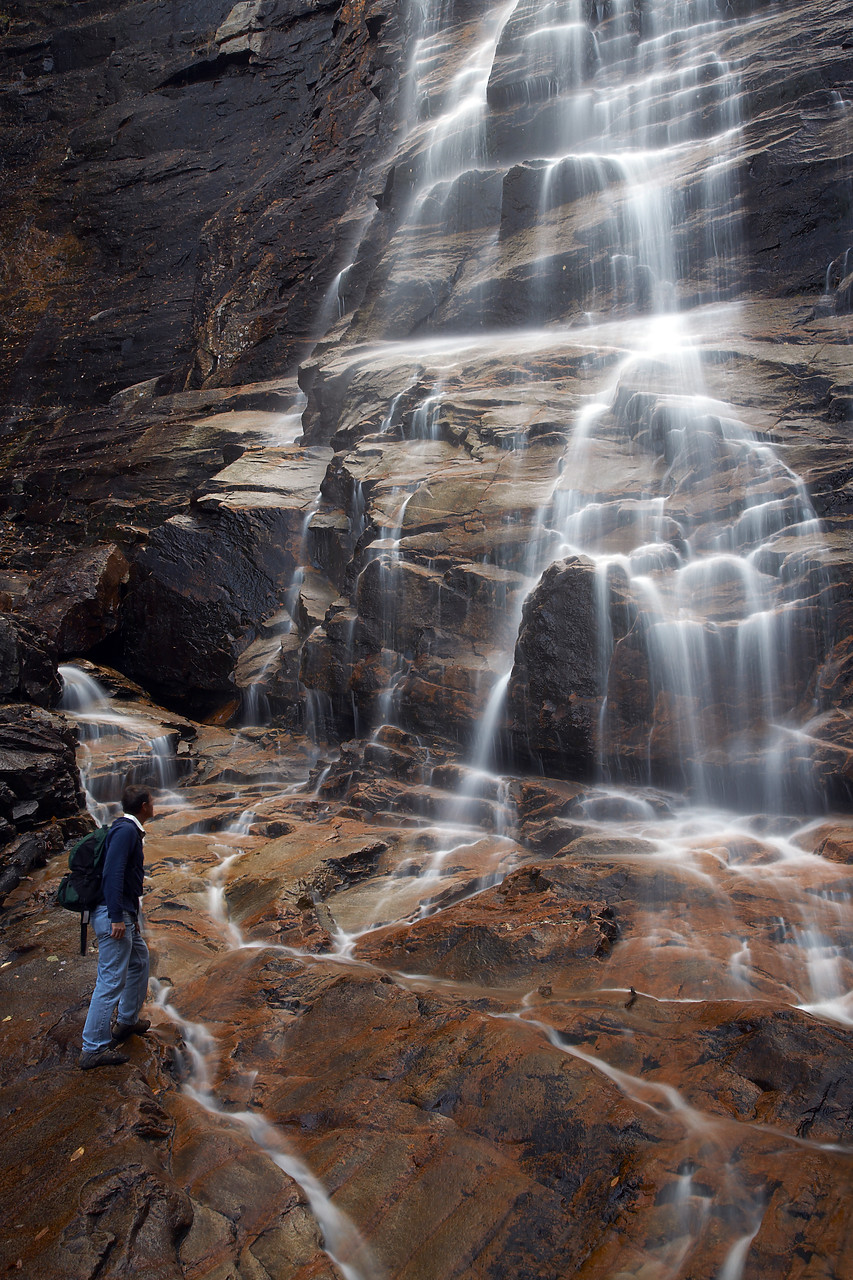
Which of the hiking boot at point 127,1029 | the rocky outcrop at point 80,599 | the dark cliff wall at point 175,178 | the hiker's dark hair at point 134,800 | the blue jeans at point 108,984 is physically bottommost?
the hiking boot at point 127,1029

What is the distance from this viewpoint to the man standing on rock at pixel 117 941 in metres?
5.05

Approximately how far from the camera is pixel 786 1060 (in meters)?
4.46

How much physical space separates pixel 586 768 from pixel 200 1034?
5.99 meters

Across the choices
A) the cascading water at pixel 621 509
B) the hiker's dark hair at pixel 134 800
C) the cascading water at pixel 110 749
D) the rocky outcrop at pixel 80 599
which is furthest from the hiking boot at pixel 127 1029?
the rocky outcrop at pixel 80 599

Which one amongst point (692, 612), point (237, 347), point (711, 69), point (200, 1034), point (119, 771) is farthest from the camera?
point (237, 347)

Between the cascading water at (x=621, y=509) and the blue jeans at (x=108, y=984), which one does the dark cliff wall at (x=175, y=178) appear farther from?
the blue jeans at (x=108, y=984)

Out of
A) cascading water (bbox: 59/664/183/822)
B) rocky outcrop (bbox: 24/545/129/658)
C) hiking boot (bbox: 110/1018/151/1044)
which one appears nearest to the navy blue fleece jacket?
hiking boot (bbox: 110/1018/151/1044)

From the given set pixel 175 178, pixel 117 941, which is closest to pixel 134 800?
pixel 117 941

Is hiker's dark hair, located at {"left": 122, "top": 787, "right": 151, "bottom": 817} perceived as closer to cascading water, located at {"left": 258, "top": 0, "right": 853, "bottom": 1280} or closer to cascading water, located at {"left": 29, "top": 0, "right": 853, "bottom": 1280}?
cascading water, located at {"left": 29, "top": 0, "right": 853, "bottom": 1280}

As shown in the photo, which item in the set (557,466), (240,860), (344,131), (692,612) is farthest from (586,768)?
(344,131)

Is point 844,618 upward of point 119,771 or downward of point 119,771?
upward

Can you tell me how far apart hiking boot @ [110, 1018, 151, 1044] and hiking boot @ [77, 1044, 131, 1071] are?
235 mm

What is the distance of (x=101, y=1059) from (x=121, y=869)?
1204 mm

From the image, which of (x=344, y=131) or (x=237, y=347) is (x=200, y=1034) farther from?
(x=344, y=131)
